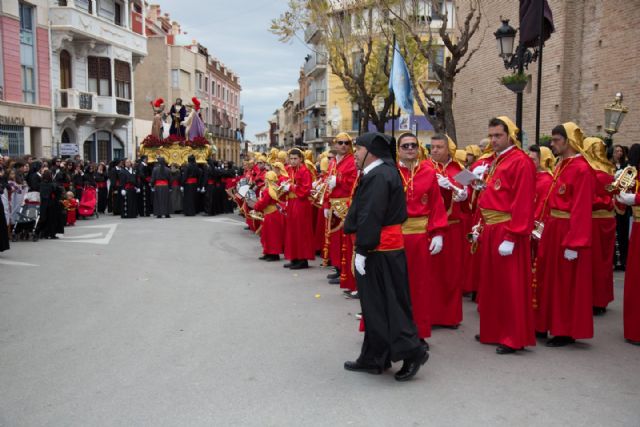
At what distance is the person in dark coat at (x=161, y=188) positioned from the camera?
2045 cm

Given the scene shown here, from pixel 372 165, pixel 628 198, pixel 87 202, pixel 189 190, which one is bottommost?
pixel 87 202

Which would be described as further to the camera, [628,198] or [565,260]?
[565,260]

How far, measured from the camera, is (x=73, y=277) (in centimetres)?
983

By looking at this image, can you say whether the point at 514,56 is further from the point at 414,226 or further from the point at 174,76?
the point at 174,76

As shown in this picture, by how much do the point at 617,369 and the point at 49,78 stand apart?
29647 millimetres

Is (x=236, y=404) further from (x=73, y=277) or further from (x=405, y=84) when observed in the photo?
(x=405, y=84)

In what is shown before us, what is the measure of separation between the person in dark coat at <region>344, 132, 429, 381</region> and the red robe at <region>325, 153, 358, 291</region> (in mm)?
2586

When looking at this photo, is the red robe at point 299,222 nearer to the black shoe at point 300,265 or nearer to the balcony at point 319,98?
the black shoe at point 300,265

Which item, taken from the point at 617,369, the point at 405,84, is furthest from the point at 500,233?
the point at 405,84

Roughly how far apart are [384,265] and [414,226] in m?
1.04

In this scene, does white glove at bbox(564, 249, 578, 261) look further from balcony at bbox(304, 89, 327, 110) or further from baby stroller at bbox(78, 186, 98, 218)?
balcony at bbox(304, 89, 327, 110)

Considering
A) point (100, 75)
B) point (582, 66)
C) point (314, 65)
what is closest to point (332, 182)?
point (582, 66)

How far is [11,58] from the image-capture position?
2636 centimetres

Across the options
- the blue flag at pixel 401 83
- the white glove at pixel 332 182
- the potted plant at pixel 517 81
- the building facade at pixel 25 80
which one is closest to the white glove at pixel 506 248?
the white glove at pixel 332 182
